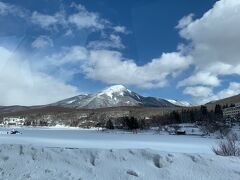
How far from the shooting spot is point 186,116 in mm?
190000

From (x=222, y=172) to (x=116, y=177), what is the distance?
2164mm

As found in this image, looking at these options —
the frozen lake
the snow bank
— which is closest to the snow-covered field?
the snow bank

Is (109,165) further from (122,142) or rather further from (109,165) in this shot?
(122,142)

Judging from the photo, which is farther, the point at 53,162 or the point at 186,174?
the point at 53,162

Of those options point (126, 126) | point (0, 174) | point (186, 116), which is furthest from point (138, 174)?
A: point (186, 116)

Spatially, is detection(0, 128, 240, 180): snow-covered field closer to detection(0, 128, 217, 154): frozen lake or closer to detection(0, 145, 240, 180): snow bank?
detection(0, 145, 240, 180): snow bank

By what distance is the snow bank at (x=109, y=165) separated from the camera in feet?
24.6

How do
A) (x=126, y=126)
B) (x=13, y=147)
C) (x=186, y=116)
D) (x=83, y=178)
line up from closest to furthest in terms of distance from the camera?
(x=83, y=178), (x=13, y=147), (x=126, y=126), (x=186, y=116)

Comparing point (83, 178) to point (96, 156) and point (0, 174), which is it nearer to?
point (96, 156)

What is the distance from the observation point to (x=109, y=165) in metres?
7.88

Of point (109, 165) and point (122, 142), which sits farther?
point (122, 142)

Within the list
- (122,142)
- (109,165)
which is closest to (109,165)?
(109,165)

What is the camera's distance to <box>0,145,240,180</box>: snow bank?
7496 mm

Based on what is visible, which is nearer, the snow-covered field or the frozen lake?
the snow-covered field
